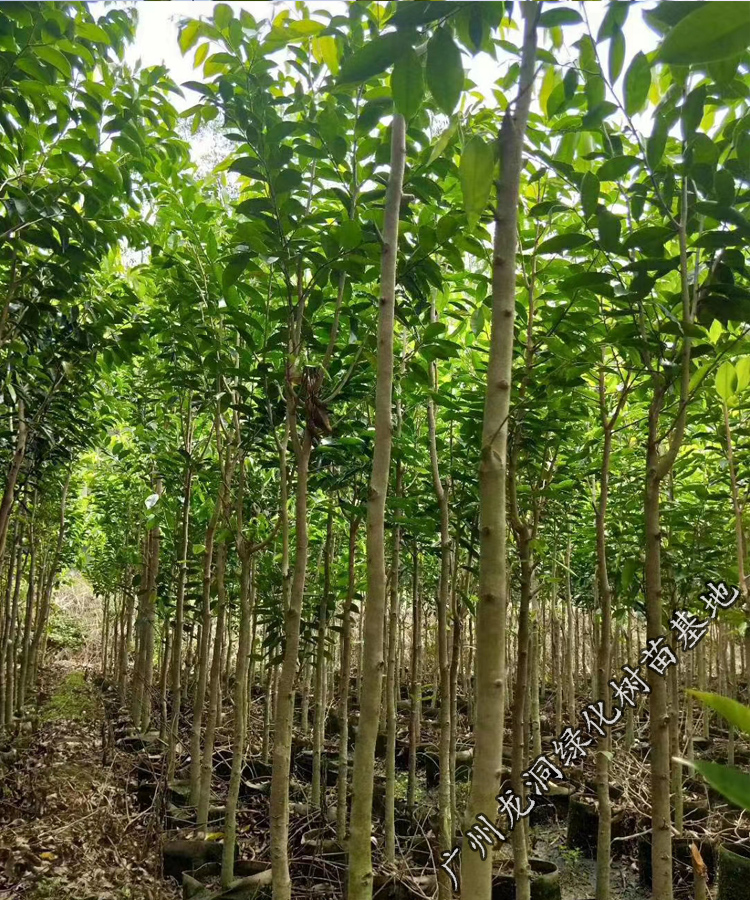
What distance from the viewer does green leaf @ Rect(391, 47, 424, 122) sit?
2.72 feet

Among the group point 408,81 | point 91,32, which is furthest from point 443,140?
point 91,32

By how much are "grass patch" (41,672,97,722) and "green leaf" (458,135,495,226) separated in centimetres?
804

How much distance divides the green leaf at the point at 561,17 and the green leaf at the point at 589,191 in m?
0.28

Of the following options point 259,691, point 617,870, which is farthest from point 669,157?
point 259,691

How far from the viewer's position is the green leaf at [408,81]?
83cm

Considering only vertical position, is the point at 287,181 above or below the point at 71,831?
above

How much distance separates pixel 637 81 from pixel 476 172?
1.32ft

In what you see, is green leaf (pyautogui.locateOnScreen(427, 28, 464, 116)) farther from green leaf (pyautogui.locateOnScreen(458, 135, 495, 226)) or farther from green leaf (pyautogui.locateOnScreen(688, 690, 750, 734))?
green leaf (pyautogui.locateOnScreen(688, 690, 750, 734))

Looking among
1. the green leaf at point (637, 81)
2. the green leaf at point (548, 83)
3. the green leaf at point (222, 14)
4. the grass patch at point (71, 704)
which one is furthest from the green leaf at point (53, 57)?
the grass patch at point (71, 704)

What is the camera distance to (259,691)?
387 inches

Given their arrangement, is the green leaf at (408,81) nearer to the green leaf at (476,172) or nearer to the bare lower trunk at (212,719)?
the green leaf at (476,172)

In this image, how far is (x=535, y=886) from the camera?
355cm

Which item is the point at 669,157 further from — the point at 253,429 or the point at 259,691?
the point at 259,691

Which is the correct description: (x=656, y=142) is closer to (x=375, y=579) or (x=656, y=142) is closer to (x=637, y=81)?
(x=637, y=81)
